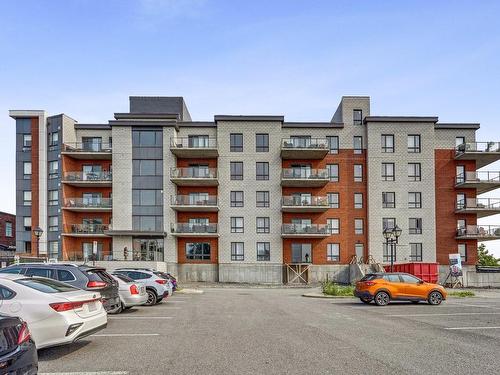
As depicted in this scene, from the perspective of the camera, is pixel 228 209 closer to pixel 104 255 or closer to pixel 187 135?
pixel 187 135

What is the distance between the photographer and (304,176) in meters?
44.2

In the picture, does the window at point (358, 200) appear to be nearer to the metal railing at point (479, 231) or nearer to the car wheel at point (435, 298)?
the metal railing at point (479, 231)

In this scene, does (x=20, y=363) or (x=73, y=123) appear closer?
(x=20, y=363)

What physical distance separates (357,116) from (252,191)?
13.2m

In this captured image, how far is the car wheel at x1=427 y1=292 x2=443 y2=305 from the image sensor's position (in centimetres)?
2042

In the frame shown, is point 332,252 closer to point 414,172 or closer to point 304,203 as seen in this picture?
point 304,203

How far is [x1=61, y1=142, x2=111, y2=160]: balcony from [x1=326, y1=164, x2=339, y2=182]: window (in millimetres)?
21924

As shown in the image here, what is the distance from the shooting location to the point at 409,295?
66.3ft

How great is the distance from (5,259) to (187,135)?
24305mm

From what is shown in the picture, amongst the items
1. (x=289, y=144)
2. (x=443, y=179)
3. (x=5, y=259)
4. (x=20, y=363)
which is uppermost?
(x=289, y=144)

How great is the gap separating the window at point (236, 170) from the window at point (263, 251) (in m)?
6.91

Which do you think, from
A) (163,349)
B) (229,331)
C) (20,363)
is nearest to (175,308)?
(229,331)

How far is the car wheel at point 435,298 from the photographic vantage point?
20.4m

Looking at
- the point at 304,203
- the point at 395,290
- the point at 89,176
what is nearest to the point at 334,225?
the point at 304,203
